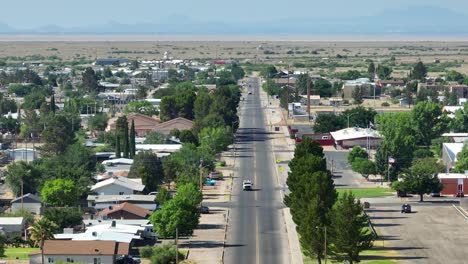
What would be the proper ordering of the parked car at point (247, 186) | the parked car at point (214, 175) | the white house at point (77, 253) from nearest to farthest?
the white house at point (77, 253) < the parked car at point (247, 186) < the parked car at point (214, 175)

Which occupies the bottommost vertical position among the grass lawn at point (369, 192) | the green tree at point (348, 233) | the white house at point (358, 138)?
the white house at point (358, 138)

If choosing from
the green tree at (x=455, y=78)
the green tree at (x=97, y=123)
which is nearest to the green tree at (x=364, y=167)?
the green tree at (x=97, y=123)

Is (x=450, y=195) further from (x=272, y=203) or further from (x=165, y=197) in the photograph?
(x=165, y=197)

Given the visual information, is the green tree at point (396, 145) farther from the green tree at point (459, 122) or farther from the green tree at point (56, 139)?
the green tree at point (56, 139)

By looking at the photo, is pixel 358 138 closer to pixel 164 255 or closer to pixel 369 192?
pixel 369 192

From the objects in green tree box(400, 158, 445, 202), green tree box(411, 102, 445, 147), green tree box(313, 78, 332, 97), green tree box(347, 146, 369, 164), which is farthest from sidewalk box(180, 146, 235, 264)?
green tree box(313, 78, 332, 97)

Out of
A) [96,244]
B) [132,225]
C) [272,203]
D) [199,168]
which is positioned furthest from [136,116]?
[96,244]
